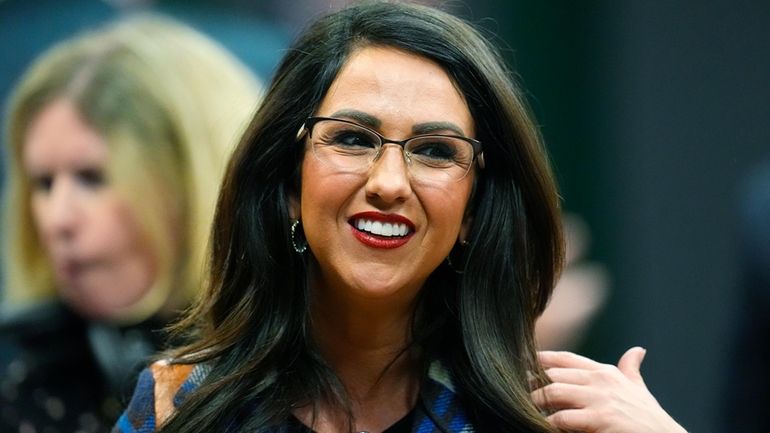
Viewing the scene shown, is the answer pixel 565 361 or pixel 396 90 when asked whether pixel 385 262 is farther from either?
pixel 565 361

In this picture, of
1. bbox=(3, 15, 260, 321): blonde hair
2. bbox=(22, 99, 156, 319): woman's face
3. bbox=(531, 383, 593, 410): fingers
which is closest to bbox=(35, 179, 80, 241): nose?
bbox=(22, 99, 156, 319): woman's face

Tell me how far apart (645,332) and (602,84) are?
1.18m

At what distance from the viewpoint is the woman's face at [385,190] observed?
11.6ft

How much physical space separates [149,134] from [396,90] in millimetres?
1937

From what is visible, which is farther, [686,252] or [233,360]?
[686,252]

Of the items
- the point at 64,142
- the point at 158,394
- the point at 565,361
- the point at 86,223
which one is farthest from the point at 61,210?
the point at 565,361

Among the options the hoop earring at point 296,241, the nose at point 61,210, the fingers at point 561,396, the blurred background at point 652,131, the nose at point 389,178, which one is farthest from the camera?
the blurred background at point 652,131

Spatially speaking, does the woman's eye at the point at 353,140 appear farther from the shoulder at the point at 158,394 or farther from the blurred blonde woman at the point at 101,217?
the blurred blonde woman at the point at 101,217

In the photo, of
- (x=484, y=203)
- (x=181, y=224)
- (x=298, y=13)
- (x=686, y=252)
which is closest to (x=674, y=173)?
(x=686, y=252)

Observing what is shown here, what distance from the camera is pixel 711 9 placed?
286 inches

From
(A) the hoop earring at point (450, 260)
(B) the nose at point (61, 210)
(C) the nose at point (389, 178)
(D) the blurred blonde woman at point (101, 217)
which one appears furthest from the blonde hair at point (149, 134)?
(C) the nose at point (389, 178)

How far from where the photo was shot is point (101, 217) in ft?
16.9

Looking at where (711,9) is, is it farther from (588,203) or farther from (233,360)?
(233,360)

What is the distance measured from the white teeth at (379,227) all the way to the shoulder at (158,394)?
0.54 meters
